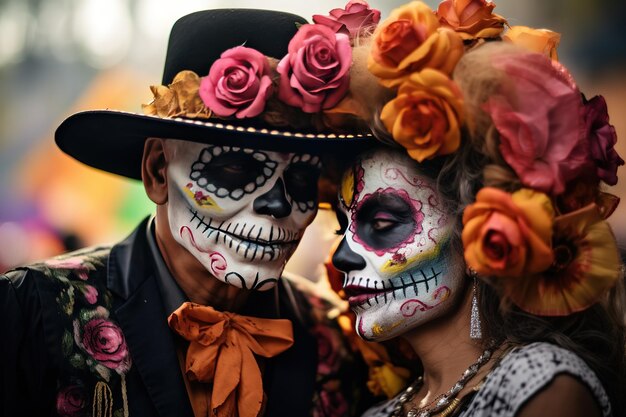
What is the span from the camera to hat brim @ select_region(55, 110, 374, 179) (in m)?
3.05

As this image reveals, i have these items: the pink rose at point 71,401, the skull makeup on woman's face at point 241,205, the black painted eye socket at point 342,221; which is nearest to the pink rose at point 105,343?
the pink rose at point 71,401

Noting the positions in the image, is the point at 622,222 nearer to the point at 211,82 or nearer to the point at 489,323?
the point at 489,323

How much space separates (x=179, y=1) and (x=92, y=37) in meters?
1.10

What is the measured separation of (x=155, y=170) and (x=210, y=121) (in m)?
0.49

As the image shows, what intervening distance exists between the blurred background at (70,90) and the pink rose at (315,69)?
16.4 ft

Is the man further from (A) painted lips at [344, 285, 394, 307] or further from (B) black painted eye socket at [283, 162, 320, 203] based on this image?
(A) painted lips at [344, 285, 394, 307]

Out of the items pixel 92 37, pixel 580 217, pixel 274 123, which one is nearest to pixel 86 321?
pixel 274 123

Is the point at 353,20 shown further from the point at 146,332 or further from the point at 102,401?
the point at 102,401

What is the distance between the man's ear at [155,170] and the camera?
3453mm

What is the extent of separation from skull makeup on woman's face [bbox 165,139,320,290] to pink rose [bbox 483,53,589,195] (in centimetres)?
91

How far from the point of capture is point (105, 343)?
313cm

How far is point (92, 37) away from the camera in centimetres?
916

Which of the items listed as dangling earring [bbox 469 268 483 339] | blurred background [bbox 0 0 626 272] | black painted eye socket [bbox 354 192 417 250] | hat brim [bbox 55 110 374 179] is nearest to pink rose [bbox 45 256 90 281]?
hat brim [bbox 55 110 374 179]

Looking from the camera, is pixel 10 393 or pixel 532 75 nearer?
pixel 532 75
